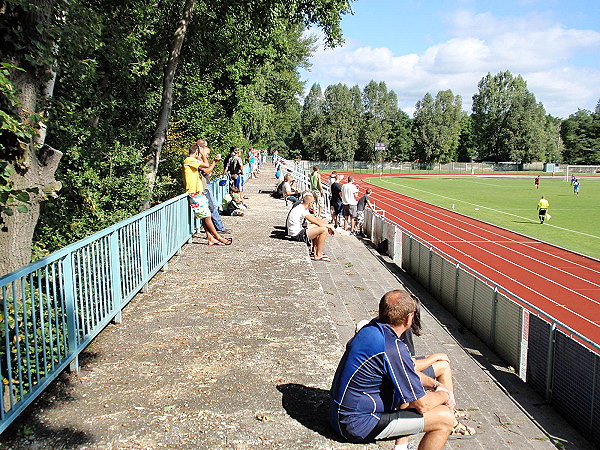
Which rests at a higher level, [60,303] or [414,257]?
[60,303]

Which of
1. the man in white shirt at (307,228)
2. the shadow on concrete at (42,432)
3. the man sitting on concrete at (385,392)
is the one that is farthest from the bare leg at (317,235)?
the man sitting on concrete at (385,392)

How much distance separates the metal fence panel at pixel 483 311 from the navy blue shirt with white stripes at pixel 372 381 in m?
4.96

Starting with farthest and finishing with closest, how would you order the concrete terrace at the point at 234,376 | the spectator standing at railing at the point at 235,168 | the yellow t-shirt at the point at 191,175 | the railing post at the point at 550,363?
the spectator standing at railing at the point at 235,168 < the yellow t-shirt at the point at 191,175 < the railing post at the point at 550,363 < the concrete terrace at the point at 234,376

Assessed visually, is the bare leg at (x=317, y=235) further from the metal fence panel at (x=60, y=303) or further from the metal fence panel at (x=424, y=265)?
the metal fence panel at (x=60, y=303)

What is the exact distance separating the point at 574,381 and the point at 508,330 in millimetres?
1900

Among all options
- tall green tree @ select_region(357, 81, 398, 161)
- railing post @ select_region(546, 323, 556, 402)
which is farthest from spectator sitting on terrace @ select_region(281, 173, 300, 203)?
tall green tree @ select_region(357, 81, 398, 161)

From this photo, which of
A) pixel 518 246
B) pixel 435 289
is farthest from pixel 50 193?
pixel 518 246

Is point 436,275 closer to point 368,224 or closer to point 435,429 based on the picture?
point 368,224

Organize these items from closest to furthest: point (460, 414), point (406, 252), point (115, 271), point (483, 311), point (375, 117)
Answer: point (460, 414) < point (115, 271) < point (483, 311) < point (406, 252) < point (375, 117)

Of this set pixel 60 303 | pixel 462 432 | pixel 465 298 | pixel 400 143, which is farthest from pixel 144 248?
pixel 400 143

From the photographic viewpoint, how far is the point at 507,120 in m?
105

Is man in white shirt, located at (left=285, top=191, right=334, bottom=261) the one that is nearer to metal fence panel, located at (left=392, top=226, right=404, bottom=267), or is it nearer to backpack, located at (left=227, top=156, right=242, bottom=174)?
metal fence panel, located at (left=392, top=226, right=404, bottom=267)

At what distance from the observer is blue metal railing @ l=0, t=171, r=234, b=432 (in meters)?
4.04

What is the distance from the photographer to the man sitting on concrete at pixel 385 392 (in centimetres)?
394
